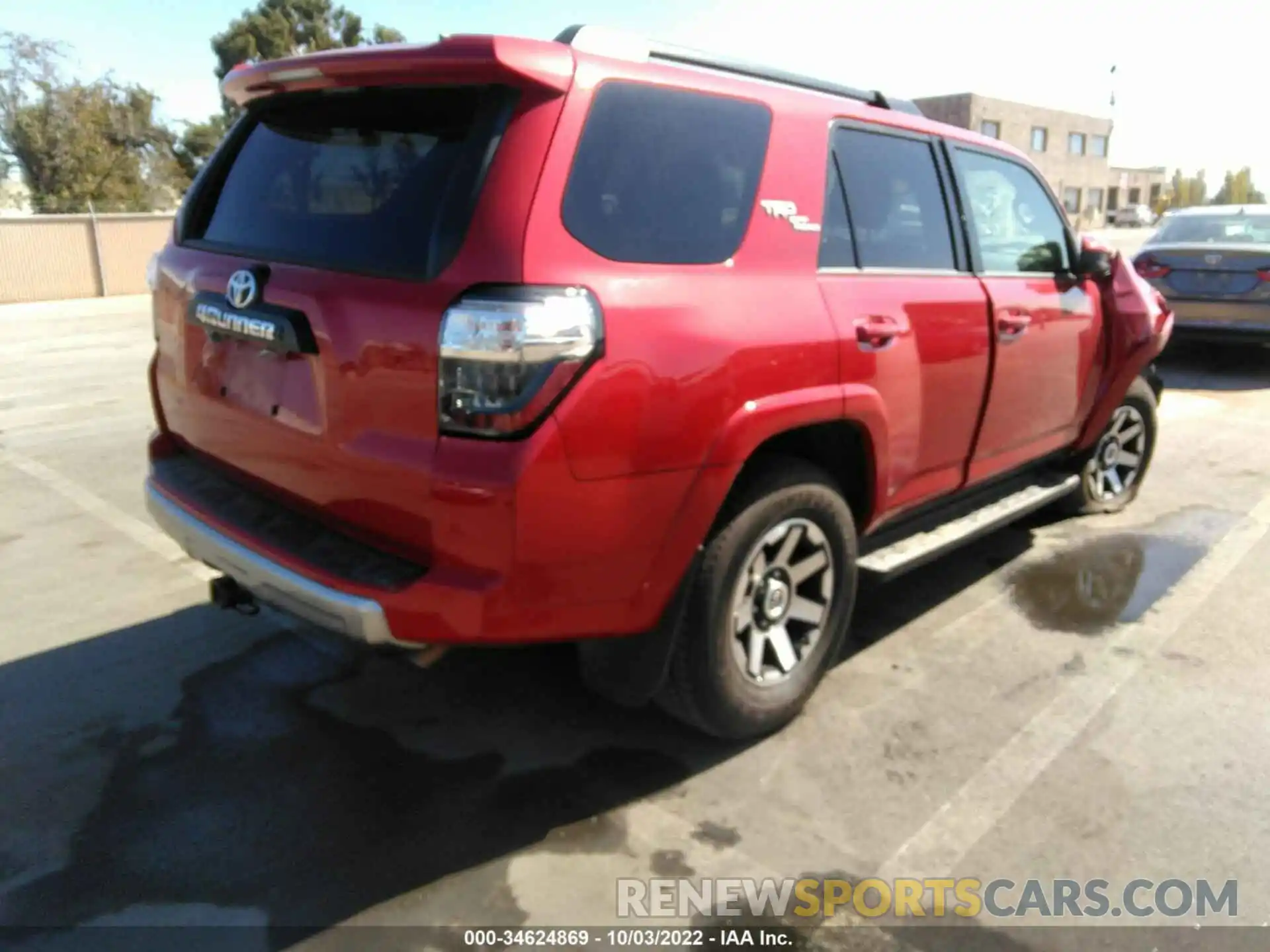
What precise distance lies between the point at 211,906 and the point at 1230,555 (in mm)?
4706

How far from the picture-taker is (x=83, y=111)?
1238 inches

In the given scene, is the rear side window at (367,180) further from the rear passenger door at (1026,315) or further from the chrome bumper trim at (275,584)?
the rear passenger door at (1026,315)

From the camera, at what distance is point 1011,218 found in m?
4.36

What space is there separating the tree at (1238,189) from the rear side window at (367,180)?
12342cm

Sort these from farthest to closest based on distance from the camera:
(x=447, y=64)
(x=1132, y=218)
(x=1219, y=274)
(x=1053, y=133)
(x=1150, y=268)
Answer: (x=1132, y=218)
(x=1053, y=133)
(x=1150, y=268)
(x=1219, y=274)
(x=447, y=64)

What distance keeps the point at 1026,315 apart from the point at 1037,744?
1.79 meters

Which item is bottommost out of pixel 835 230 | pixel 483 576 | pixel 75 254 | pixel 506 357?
pixel 483 576

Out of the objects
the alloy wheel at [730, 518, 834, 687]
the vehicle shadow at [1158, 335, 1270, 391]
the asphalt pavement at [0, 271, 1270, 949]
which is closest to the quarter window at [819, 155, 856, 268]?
the alloy wheel at [730, 518, 834, 687]

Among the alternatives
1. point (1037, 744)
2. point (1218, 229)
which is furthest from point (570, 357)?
point (1218, 229)

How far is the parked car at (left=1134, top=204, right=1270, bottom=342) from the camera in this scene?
9289mm

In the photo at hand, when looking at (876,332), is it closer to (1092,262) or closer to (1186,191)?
(1092,262)

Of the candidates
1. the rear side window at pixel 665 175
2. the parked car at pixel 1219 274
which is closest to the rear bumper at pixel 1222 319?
the parked car at pixel 1219 274

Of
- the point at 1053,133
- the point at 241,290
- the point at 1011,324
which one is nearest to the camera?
the point at 241,290

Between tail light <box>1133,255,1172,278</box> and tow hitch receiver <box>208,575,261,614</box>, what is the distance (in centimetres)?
916
